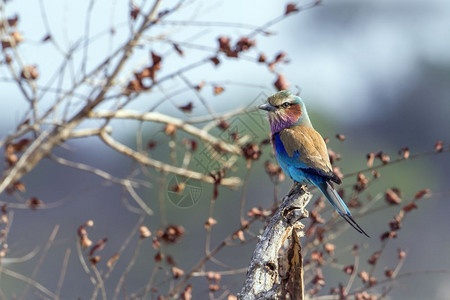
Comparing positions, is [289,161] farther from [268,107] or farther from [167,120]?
[167,120]

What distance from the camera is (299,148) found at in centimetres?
519

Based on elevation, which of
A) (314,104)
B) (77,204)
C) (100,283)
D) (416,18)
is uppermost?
(416,18)

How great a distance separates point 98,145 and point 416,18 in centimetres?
2473

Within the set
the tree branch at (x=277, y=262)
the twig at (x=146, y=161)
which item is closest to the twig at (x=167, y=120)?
the twig at (x=146, y=161)

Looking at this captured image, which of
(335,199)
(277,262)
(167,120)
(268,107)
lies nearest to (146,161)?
(167,120)

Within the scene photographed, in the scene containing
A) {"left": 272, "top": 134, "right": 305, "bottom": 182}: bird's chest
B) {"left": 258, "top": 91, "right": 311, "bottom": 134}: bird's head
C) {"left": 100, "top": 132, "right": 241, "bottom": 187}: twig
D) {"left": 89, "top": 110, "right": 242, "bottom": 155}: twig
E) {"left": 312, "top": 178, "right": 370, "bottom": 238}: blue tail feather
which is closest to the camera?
{"left": 312, "top": 178, "right": 370, "bottom": 238}: blue tail feather

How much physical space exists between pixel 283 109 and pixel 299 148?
0.29m

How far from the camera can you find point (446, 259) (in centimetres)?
3500

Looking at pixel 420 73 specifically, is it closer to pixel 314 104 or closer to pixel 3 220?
pixel 314 104

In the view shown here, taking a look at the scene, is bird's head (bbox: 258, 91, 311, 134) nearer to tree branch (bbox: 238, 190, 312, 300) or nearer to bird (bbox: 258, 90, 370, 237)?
bird (bbox: 258, 90, 370, 237)

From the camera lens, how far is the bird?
504 cm

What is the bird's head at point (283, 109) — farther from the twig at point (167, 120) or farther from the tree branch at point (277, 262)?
the twig at point (167, 120)

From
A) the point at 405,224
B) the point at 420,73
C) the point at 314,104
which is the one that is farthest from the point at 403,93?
the point at 405,224

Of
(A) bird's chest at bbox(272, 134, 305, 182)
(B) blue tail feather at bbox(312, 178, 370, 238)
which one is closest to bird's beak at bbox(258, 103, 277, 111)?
(A) bird's chest at bbox(272, 134, 305, 182)
